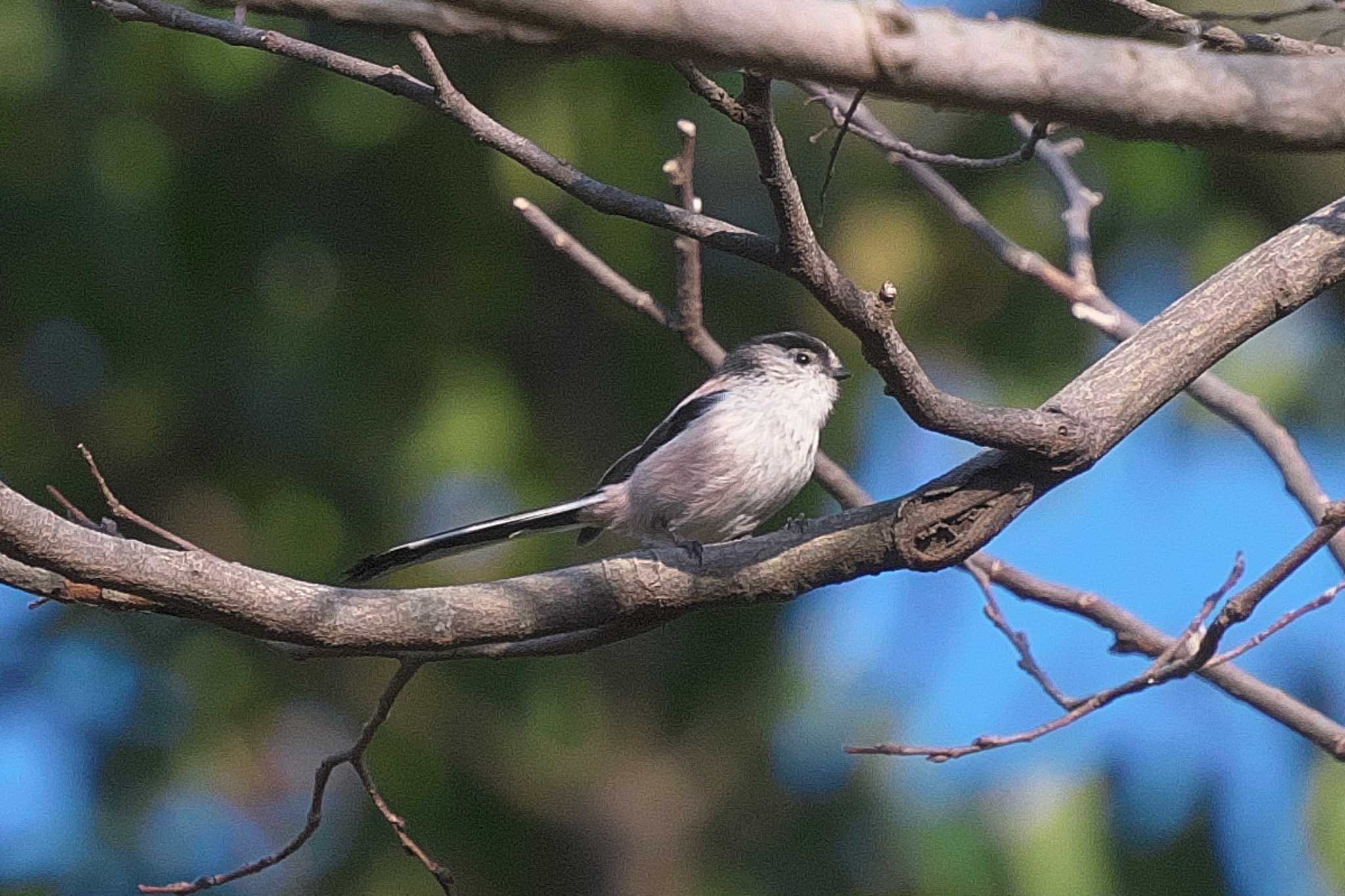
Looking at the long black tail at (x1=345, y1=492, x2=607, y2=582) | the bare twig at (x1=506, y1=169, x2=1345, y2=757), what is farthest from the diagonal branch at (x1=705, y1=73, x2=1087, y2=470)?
the long black tail at (x1=345, y1=492, x2=607, y2=582)

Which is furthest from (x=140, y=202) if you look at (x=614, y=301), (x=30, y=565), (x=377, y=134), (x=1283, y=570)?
(x=1283, y=570)

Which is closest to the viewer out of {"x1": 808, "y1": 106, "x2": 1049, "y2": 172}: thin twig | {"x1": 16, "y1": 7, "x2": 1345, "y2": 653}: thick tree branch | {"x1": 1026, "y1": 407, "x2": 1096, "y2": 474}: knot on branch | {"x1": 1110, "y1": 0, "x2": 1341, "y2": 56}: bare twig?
{"x1": 808, "y1": 106, "x2": 1049, "y2": 172}: thin twig

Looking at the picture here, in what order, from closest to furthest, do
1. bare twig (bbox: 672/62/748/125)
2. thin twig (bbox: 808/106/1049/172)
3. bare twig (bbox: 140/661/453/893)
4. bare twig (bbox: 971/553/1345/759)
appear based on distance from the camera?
bare twig (bbox: 672/62/748/125)
thin twig (bbox: 808/106/1049/172)
bare twig (bbox: 140/661/453/893)
bare twig (bbox: 971/553/1345/759)

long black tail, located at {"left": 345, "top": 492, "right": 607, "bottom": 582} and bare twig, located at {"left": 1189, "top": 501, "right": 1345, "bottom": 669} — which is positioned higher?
bare twig, located at {"left": 1189, "top": 501, "right": 1345, "bottom": 669}

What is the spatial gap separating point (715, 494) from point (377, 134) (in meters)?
2.43

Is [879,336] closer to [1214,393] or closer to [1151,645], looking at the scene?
[1151,645]

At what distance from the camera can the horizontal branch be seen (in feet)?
4.00

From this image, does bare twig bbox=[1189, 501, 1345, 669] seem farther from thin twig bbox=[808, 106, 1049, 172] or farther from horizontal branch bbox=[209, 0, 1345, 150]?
horizontal branch bbox=[209, 0, 1345, 150]

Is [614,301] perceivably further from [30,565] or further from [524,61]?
[30,565]

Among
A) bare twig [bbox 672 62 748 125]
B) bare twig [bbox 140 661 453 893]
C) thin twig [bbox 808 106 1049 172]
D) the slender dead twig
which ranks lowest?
bare twig [bbox 140 661 453 893]

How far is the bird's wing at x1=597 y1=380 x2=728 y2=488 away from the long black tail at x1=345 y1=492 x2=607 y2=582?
0.17 meters

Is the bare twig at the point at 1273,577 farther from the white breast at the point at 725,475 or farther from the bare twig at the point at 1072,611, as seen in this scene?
the white breast at the point at 725,475

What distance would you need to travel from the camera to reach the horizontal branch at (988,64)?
1.22 meters

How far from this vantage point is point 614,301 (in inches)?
242
